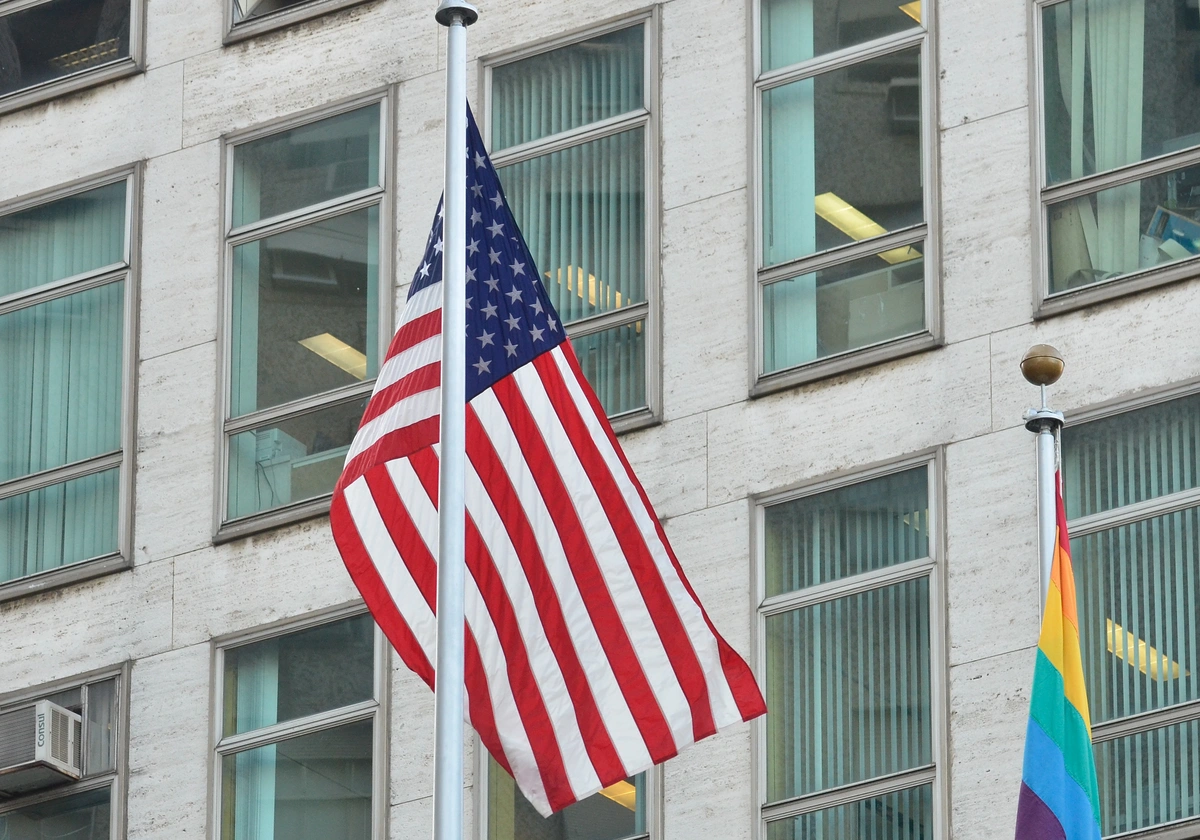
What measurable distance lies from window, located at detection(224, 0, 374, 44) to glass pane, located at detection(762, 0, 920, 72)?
11.2 ft

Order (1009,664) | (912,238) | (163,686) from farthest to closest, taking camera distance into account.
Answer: (163,686), (912,238), (1009,664)

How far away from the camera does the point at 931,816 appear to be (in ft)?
62.7

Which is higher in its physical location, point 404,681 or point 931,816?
point 404,681

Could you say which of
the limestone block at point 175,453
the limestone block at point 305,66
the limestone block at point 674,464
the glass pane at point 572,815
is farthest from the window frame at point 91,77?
the glass pane at point 572,815

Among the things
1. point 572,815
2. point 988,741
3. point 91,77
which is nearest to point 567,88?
point 91,77

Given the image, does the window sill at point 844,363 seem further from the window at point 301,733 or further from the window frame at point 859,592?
the window at point 301,733

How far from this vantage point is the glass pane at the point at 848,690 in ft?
64.2

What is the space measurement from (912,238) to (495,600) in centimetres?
584

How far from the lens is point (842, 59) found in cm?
2120

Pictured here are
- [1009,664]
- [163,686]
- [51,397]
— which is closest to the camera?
[1009,664]

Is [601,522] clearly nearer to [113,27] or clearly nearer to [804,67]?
[804,67]

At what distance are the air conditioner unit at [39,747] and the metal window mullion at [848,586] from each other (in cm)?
512

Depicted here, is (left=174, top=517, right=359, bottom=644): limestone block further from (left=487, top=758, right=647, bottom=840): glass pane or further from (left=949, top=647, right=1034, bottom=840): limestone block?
(left=949, top=647, right=1034, bottom=840): limestone block

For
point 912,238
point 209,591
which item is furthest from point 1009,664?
point 209,591
